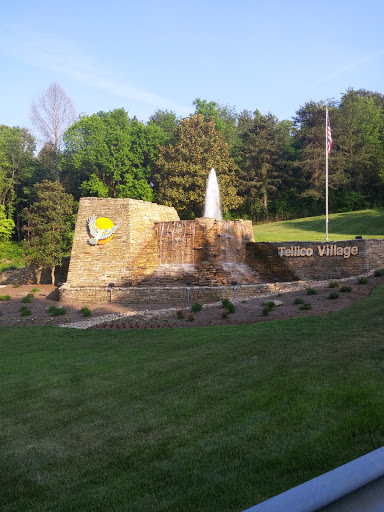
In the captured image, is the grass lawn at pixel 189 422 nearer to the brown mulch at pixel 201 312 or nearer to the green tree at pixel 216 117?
the brown mulch at pixel 201 312

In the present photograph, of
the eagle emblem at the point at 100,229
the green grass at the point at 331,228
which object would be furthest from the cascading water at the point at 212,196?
the eagle emblem at the point at 100,229

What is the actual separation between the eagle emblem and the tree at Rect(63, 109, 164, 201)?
1826 cm

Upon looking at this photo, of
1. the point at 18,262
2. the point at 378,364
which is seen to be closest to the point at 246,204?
the point at 18,262

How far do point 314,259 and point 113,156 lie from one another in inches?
1072

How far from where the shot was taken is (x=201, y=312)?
1371cm

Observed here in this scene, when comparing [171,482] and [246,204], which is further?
[246,204]

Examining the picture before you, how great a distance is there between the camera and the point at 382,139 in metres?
43.2

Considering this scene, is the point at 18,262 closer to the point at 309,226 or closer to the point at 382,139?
the point at 309,226

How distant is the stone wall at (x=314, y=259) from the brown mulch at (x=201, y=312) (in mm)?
2102

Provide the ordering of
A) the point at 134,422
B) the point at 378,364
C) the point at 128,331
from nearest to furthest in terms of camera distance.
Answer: the point at 134,422 → the point at 378,364 → the point at 128,331

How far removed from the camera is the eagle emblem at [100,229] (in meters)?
20.8

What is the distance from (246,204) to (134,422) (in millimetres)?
40543

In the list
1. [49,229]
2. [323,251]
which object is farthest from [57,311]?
[49,229]

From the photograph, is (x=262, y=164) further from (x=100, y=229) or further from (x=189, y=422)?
(x=189, y=422)
